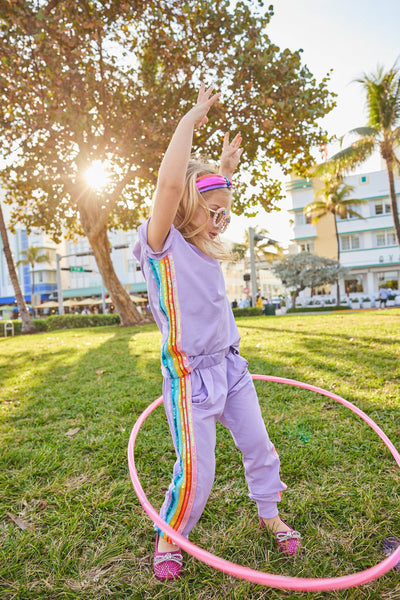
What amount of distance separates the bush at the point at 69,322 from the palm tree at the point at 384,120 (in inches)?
629

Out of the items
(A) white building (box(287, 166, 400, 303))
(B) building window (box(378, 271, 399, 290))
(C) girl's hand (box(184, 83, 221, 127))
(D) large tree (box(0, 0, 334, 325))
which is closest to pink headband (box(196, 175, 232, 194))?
(C) girl's hand (box(184, 83, 221, 127))

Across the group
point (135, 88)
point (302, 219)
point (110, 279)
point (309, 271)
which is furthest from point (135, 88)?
point (302, 219)

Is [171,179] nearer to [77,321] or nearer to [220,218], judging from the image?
[220,218]

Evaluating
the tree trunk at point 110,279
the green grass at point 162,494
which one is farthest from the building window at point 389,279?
the green grass at point 162,494

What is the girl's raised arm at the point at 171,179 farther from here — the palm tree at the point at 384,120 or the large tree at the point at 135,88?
the palm tree at the point at 384,120

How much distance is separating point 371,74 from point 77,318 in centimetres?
1969

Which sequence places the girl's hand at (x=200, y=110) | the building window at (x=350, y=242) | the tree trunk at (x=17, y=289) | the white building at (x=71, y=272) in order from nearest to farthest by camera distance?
the girl's hand at (x=200, y=110)
the tree trunk at (x=17, y=289)
the building window at (x=350, y=242)
the white building at (x=71, y=272)

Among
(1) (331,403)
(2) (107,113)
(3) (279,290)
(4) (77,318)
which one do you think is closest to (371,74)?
(2) (107,113)

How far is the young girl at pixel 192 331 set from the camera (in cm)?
192

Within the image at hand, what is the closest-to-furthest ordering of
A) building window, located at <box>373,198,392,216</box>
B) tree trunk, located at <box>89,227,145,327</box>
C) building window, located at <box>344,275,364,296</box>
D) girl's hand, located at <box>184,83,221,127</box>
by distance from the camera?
girl's hand, located at <box>184,83,221,127</box>
tree trunk, located at <box>89,227,145,327</box>
building window, located at <box>373,198,392,216</box>
building window, located at <box>344,275,364,296</box>

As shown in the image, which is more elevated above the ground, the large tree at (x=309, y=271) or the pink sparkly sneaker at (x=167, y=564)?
the large tree at (x=309, y=271)

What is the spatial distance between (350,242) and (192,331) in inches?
1808

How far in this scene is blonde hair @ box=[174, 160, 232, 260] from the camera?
1.99 m

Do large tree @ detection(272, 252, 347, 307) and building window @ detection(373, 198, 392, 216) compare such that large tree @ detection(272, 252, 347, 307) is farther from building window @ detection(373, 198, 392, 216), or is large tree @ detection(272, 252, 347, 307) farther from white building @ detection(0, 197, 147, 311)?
white building @ detection(0, 197, 147, 311)
